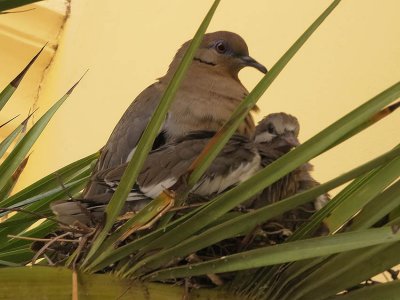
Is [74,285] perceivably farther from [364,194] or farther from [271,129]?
[271,129]

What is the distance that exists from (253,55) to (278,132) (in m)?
0.85

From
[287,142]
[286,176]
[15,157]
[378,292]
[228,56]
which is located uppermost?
[228,56]

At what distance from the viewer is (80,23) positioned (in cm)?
287

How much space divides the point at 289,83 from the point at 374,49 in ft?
0.86

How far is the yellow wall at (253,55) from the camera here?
6.12 ft

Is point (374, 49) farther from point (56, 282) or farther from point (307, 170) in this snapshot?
point (56, 282)

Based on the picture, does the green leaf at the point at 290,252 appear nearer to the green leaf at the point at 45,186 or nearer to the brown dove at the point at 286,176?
the brown dove at the point at 286,176

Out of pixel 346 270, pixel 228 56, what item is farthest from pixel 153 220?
pixel 228 56

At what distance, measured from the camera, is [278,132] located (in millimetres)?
1359

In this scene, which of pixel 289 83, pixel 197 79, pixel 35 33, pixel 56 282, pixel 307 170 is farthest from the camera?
pixel 35 33

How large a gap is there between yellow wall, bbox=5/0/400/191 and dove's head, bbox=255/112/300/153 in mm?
427

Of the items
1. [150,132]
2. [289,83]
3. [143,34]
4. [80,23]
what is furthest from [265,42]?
[150,132]

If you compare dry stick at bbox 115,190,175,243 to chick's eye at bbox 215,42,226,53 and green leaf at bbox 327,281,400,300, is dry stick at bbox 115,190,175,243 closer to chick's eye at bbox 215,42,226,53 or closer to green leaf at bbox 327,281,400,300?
green leaf at bbox 327,281,400,300

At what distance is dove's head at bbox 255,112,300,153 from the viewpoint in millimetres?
1329
